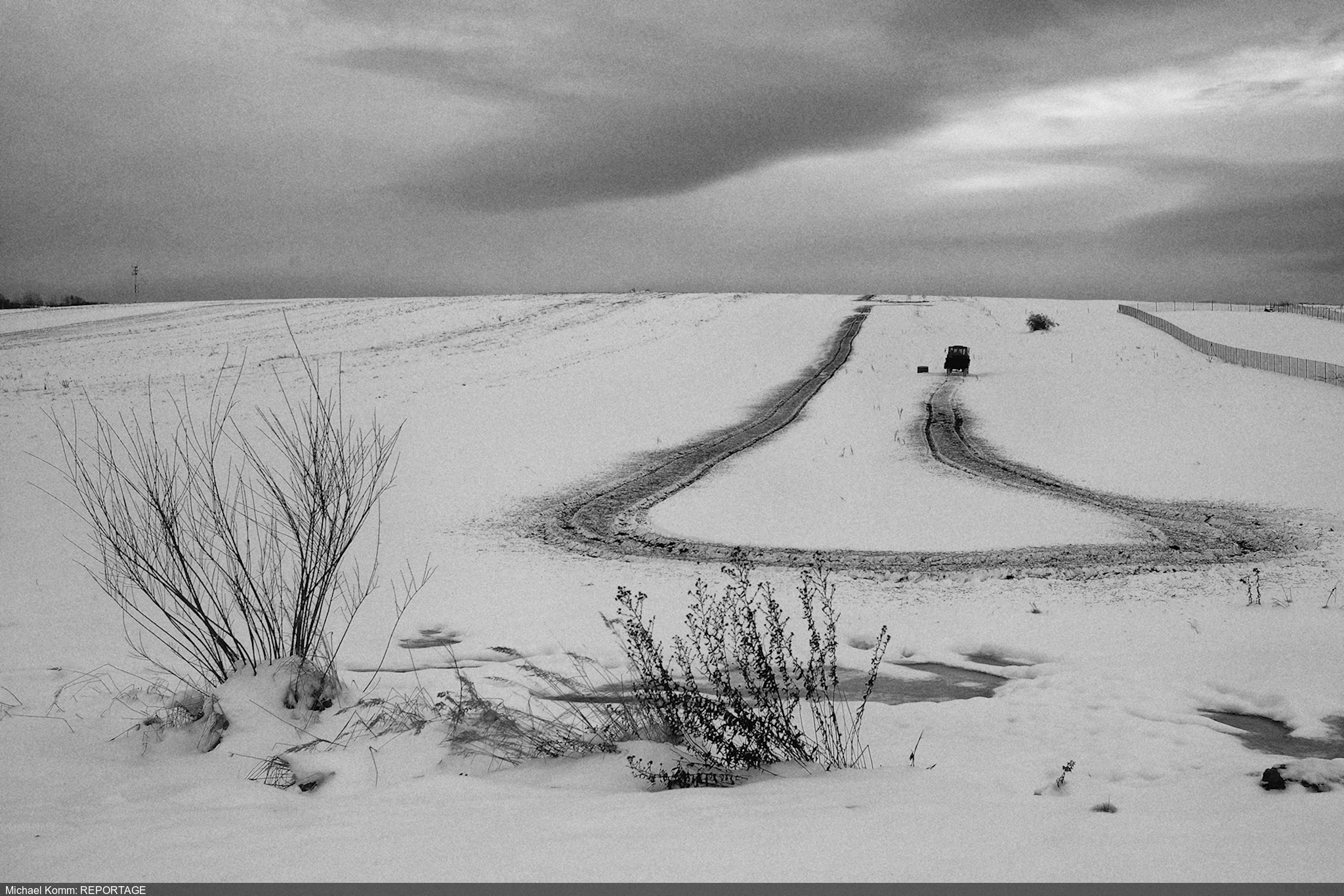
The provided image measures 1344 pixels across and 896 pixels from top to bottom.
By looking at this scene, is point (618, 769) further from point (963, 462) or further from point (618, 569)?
point (963, 462)

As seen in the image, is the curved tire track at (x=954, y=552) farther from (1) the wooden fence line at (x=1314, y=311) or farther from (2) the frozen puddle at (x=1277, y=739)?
(1) the wooden fence line at (x=1314, y=311)

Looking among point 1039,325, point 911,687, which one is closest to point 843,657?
point 911,687

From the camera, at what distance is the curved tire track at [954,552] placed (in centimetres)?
1062

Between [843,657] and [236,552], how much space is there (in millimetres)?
5019

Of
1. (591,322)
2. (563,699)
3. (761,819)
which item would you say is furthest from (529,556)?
(591,322)

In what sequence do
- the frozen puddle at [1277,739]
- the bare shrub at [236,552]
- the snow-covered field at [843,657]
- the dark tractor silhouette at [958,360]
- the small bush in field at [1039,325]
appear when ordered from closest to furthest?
the snow-covered field at [843,657], the frozen puddle at [1277,739], the bare shrub at [236,552], the dark tractor silhouette at [958,360], the small bush in field at [1039,325]

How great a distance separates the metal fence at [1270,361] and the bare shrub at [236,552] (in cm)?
2680

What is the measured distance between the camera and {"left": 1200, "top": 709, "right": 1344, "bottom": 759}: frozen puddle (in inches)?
216

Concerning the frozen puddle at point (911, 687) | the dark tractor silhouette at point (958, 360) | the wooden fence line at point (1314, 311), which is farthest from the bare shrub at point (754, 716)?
the wooden fence line at point (1314, 311)

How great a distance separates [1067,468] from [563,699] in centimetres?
1303

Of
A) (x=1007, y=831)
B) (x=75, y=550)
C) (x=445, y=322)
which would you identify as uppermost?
(x=445, y=322)

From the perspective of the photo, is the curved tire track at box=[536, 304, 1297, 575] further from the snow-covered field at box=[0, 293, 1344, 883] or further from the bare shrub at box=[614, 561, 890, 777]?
the bare shrub at box=[614, 561, 890, 777]

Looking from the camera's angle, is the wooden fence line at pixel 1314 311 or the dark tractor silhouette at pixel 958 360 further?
A: the wooden fence line at pixel 1314 311

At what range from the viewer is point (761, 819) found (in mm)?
4051
